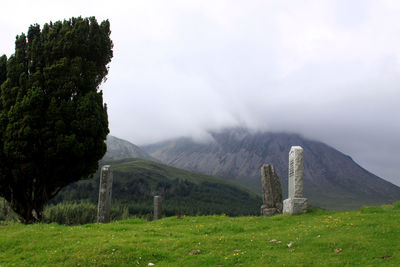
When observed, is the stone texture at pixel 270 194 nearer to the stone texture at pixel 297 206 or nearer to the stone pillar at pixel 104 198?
the stone texture at pixel 297 206

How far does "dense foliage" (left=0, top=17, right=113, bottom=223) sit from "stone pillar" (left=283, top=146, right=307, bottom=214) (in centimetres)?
1383

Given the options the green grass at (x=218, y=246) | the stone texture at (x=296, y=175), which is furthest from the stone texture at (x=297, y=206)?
the green grass at (x=218, y=246)

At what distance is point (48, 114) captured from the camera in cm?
2431

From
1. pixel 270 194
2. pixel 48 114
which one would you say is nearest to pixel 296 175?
pixel 270 194

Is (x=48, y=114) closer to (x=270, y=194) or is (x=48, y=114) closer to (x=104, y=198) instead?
(x=104, y=198)

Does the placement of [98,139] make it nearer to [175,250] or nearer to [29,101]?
[29,101]

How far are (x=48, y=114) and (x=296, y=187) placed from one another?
A: 17602 mm

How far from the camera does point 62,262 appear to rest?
43.3 feet

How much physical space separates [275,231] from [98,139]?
14.6 meters

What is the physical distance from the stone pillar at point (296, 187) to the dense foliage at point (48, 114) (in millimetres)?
13832

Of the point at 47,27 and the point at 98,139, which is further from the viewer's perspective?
the point at 47,27

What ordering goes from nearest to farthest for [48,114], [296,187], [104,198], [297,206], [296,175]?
1. [297,206]
2. [296,187]
3. [296,175]
4. [48,114]
5. [104,198]

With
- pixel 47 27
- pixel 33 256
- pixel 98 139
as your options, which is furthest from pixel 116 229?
pixel 47 27

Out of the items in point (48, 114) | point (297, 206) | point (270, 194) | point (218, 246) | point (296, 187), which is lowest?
point (218, 246)
